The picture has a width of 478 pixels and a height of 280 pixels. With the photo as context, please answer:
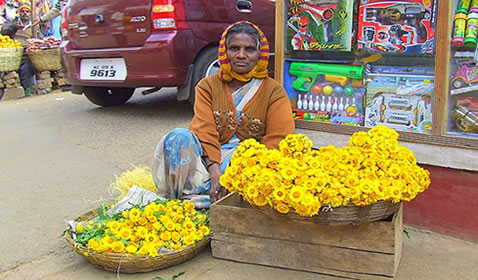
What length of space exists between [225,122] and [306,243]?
1.03m

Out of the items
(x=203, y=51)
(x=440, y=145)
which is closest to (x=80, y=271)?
(x=440, y=145)

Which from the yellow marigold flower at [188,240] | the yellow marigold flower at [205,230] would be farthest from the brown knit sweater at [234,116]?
the yellow marigold flower at [188,240]

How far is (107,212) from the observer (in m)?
2.98

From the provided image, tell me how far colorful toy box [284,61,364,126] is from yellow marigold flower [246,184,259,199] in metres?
1.38

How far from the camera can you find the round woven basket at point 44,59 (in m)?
9.21

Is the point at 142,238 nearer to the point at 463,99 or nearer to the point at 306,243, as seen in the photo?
the point at 306,243

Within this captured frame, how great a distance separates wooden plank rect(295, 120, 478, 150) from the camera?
111 inches

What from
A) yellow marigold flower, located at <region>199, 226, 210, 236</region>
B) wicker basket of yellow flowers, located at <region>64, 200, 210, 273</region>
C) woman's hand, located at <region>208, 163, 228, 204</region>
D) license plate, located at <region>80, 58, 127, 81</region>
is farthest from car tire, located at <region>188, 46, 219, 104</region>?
yellow marigold flower, located at <region>199, 226, 210, 236</region>

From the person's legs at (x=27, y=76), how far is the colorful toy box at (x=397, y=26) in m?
7.96

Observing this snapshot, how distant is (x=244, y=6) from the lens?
6.04m

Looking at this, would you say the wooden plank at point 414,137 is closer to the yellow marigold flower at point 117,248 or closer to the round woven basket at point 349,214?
the round woven basket at point 349,214

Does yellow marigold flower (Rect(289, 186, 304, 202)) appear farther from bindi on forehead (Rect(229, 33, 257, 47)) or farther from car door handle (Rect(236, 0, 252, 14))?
car door handle (Rect(236, 0, 252, 14))

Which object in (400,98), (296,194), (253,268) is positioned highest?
(400,98)

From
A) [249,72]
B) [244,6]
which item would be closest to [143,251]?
[249,72]
